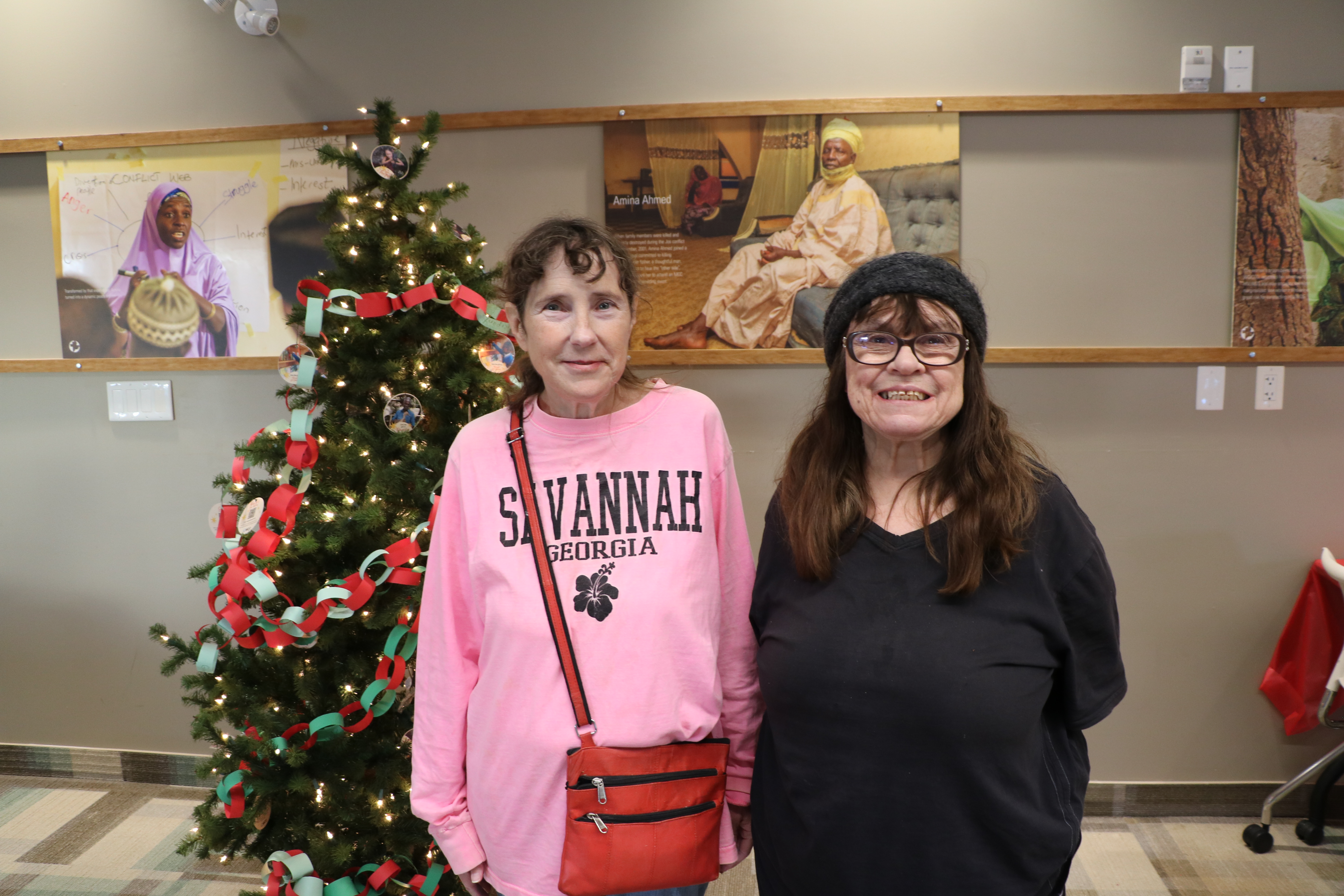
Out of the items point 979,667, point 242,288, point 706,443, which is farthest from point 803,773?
point 242,288

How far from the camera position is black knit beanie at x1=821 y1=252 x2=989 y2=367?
103cm

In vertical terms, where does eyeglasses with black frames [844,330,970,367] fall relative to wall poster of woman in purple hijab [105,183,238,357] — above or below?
below

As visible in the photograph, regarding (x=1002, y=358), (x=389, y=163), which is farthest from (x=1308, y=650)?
(x=389, y=163)

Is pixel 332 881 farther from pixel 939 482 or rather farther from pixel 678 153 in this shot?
pixel 678 153

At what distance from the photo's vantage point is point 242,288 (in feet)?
8.87

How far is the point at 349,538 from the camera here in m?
1.84

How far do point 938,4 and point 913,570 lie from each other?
6.96 feet

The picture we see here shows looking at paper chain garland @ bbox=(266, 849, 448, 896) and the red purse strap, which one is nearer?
the red purse strap

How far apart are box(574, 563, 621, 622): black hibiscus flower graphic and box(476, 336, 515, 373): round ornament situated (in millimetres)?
801

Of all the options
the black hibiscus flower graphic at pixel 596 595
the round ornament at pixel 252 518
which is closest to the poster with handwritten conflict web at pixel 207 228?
the round ornament at pixel 252 518

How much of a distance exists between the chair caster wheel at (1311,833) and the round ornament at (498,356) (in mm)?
2767

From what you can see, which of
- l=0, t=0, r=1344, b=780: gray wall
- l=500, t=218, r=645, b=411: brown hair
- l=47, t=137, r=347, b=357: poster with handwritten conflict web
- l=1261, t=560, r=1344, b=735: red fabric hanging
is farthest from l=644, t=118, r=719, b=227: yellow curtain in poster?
l=1261, t=560, r=1344, b=735: red fabric hanging

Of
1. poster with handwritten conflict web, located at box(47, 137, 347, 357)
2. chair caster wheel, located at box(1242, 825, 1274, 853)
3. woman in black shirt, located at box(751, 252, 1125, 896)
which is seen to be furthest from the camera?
poster with handwritten conflict web, located at box(47, 137, 347, 357)

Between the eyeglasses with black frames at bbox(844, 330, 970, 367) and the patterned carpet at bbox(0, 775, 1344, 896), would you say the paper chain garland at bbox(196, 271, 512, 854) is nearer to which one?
the patterned carpet at bbox(0, 775, 1344, 896)
